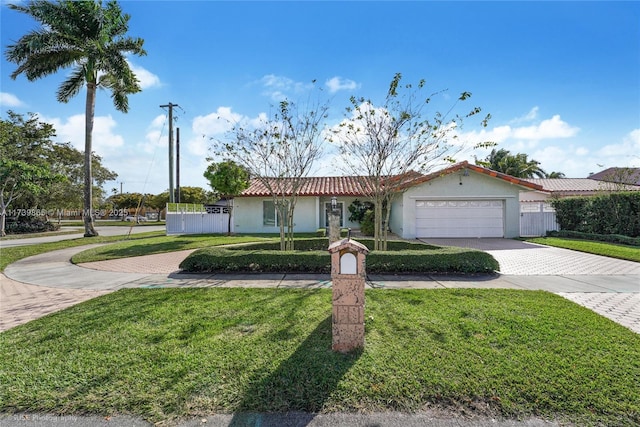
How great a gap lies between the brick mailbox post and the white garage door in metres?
13.6

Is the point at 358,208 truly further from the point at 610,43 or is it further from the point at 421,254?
the point at 610,43

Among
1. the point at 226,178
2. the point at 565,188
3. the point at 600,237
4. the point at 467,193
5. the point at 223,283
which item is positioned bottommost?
the point at 223,283

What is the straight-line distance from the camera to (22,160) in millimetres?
22844

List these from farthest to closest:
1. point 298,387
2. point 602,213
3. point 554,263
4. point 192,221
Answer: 1. point 192,221
2. point 602,213
3. point 554,263
4. point 298,387

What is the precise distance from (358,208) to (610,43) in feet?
43.9

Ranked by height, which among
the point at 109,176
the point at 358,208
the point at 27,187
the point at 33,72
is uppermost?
the point at 33,72

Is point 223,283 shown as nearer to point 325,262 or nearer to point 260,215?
point 325,262

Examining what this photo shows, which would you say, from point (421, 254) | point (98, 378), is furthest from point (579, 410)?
point (421, 254)

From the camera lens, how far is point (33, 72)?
16.0m

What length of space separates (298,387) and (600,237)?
695 inches

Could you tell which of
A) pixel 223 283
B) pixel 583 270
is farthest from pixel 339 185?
pixel 223 283

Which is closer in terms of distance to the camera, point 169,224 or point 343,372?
point 343,372

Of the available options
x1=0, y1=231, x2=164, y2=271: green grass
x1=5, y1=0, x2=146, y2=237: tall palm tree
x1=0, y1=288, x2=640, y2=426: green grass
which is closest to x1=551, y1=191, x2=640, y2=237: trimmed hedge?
x1=0, y1=288, x2=640, y2=426: green grass

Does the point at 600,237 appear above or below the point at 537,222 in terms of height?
below
